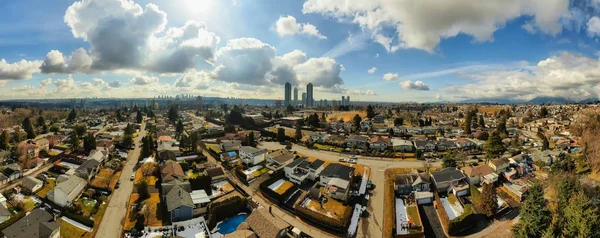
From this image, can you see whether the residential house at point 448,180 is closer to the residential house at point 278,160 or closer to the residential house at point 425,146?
the residential house at point 425,146

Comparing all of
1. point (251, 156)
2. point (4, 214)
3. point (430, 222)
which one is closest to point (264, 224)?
point (430, 222)

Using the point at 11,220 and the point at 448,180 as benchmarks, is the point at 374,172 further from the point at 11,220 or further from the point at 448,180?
the point at 11,220

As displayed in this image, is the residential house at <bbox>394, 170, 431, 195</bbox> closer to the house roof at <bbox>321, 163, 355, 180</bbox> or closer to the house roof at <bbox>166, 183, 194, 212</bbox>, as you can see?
the house roof at <bbox>321, 163, 355, 180</bbox>

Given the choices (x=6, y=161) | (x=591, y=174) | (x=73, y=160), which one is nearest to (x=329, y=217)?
(x=591, y=174)

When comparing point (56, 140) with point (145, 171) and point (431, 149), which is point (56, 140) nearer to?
point (145, 171)

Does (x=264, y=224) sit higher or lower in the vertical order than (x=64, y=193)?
lower

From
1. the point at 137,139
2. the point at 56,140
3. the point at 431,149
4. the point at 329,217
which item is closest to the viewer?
the point at 329,217

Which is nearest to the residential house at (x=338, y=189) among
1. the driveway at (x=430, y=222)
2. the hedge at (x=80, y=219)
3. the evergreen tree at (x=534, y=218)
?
the driveway at (x=430, y=222)
